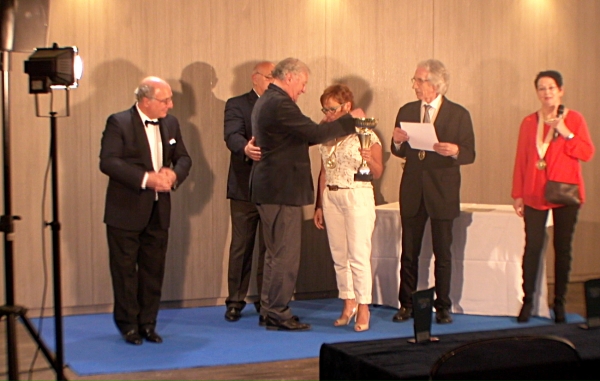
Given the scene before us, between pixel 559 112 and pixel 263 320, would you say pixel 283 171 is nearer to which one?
pixel 263 320

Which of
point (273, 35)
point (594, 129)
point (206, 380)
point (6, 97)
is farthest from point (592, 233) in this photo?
point (6, 97)

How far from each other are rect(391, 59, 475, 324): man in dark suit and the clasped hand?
1.54m

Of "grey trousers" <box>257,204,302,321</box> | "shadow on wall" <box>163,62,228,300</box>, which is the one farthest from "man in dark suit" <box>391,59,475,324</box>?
"shadow on wall" <box>163,62,228,300</box>

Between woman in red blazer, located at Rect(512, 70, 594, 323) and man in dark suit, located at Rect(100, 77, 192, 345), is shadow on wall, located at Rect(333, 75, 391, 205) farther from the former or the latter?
man in dark suit, located at Rect(100, 77, 192, 345)

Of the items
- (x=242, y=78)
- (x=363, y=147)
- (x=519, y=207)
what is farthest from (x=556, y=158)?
(x=242, y=78)

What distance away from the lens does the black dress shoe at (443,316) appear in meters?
5.28

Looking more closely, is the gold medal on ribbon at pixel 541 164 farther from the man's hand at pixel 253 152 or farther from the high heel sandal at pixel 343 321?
the man's hand at pixel 253 152

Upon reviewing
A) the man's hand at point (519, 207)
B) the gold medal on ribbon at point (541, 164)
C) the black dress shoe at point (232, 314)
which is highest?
the gold medal on ribbon at point (541, 164)

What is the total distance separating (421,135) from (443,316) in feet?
3.96

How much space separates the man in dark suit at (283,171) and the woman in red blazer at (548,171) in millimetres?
1183

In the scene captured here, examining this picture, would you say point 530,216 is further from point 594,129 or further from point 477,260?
point 594,129

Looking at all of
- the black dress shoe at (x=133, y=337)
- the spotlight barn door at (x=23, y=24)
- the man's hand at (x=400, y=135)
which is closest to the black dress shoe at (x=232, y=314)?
the black dress shoe at (x=133, y=337)

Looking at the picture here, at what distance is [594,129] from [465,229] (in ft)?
7.37

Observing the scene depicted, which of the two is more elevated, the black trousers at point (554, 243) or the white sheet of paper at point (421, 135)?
the white sheet of paper at point (421, 135)
